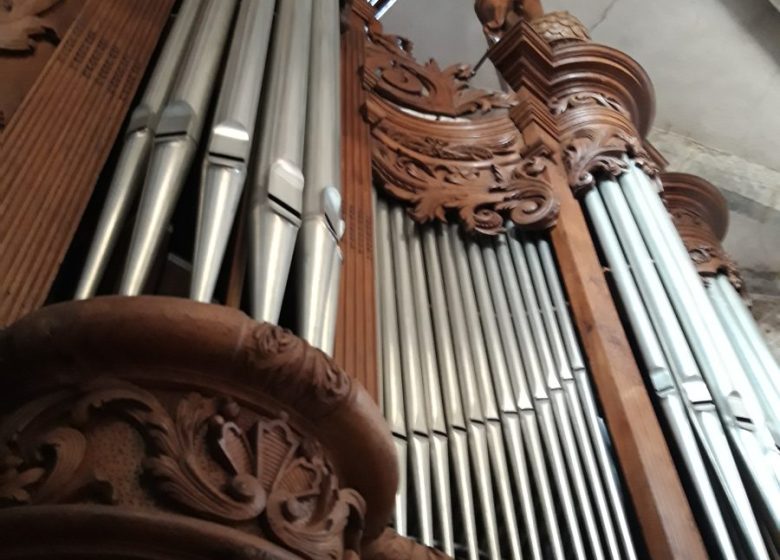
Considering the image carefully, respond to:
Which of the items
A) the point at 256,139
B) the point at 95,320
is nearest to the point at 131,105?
the point at 256,139

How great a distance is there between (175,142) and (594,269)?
1.38m

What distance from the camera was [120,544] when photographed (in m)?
1.10

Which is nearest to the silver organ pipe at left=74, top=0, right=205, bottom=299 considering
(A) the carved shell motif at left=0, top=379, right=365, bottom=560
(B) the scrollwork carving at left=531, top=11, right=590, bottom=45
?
(A) the carved shell motif at left=0, top=379, right=365, bottom=560

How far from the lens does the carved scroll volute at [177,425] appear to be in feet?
3.73

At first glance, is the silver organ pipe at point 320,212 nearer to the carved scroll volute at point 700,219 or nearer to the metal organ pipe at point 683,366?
the metal organ pipe at point 683,366

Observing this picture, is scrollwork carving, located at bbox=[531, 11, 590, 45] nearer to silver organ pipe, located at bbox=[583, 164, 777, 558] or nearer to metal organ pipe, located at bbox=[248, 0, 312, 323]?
silver organ pipe, located at bbox=[583, 164, 777, 558]

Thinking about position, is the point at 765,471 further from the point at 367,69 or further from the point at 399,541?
the point at 367,69

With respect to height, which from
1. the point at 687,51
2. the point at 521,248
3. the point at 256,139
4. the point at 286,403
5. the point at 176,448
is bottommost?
the point at 176,448

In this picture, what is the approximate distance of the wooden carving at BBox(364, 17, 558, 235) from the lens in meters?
2.99

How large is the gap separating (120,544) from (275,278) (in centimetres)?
56

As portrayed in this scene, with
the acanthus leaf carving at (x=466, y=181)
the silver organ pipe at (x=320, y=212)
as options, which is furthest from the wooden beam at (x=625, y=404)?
the silver organ pipe at (x=320, y=212)

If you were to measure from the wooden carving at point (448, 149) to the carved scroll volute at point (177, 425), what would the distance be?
66.2 inches

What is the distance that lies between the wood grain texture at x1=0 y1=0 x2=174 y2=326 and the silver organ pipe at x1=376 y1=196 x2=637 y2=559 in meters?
0.80

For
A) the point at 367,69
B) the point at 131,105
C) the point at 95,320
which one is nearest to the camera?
the point at 95,320
